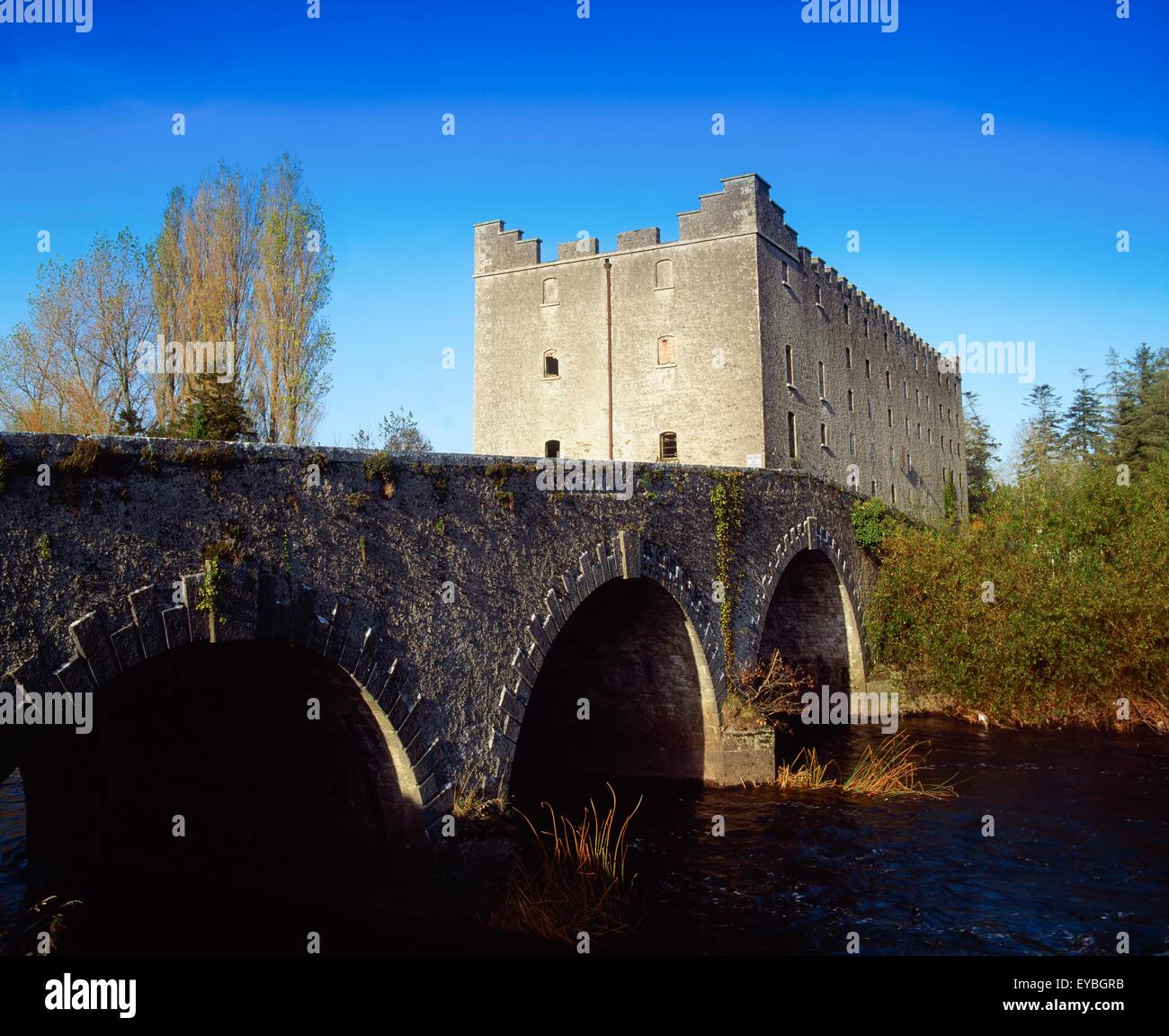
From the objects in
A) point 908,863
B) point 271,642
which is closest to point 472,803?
point 271,642

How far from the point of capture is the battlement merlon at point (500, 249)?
35906mm

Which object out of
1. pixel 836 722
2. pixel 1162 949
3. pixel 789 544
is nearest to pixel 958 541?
pixel 836 722

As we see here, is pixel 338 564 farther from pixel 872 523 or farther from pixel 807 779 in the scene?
pixel 872 523

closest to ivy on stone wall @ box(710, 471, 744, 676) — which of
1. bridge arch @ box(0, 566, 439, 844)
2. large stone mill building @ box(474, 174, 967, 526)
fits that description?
bridge arch @ box(0, 566, 439, 844)

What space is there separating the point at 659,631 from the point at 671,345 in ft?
64.4

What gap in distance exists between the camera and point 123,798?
11.3 metres

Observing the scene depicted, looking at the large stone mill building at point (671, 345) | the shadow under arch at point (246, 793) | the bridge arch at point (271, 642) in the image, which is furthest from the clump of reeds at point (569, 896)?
the large stone mill building at point (671, 345)

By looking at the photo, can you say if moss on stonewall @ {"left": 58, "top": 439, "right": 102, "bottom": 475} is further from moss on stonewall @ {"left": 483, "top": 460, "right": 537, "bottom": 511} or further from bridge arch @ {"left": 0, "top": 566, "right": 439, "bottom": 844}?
moss on stonewall @ {"left": 483, "top": 460, "right": 537, "bottom": 511}

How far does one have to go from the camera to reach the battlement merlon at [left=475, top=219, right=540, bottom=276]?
35.9 m

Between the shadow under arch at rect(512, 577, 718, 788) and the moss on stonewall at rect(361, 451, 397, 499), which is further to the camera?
the shadow under arch at rect(512, 577, 718, 788)

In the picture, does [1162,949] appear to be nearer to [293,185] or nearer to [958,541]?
[958,541]

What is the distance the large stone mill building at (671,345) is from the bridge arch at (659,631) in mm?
16482

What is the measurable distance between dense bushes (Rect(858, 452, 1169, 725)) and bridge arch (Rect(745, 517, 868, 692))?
2.70 feet

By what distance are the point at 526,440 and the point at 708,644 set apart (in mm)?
20764
